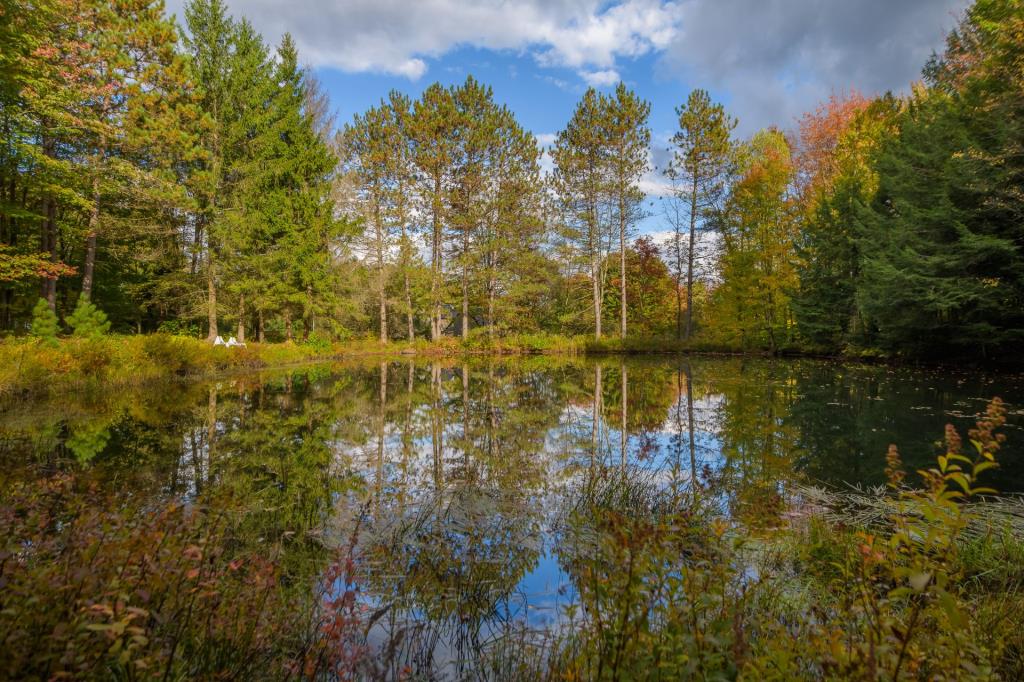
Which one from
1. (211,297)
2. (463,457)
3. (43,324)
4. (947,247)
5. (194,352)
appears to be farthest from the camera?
(211,297)

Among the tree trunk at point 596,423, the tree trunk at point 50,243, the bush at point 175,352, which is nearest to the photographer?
the tree trunk at point 596,423

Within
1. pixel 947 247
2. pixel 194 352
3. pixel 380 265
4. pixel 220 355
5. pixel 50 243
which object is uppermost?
pixel 380 265

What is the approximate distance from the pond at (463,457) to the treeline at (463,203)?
19.7ft

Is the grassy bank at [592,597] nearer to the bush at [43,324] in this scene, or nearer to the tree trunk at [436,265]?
the bush at [43,324]

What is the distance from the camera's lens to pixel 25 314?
2211 cm

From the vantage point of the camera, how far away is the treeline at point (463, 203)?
1501 cm

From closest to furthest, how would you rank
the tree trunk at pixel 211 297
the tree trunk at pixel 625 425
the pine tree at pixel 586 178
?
the tree trunk at pixel 625 425 < the tree trunk at pixel 211 297 < the pine tree at pixel 586 178

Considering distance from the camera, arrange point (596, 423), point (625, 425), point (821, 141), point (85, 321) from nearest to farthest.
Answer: point (625, 425)
point (596, 423)
point (85, 321)
point (821, 141)

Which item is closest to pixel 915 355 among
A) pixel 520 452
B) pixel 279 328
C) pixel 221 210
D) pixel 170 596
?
pixel 520 452

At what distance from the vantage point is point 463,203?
32719mm

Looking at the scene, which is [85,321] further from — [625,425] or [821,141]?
[821,141]

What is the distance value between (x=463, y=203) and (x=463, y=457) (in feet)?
91.3

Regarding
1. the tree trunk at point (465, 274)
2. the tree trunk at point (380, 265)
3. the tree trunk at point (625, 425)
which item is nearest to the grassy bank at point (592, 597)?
the tree trunk at point (625, 425)

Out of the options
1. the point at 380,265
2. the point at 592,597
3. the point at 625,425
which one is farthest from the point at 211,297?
the point at 592,597
